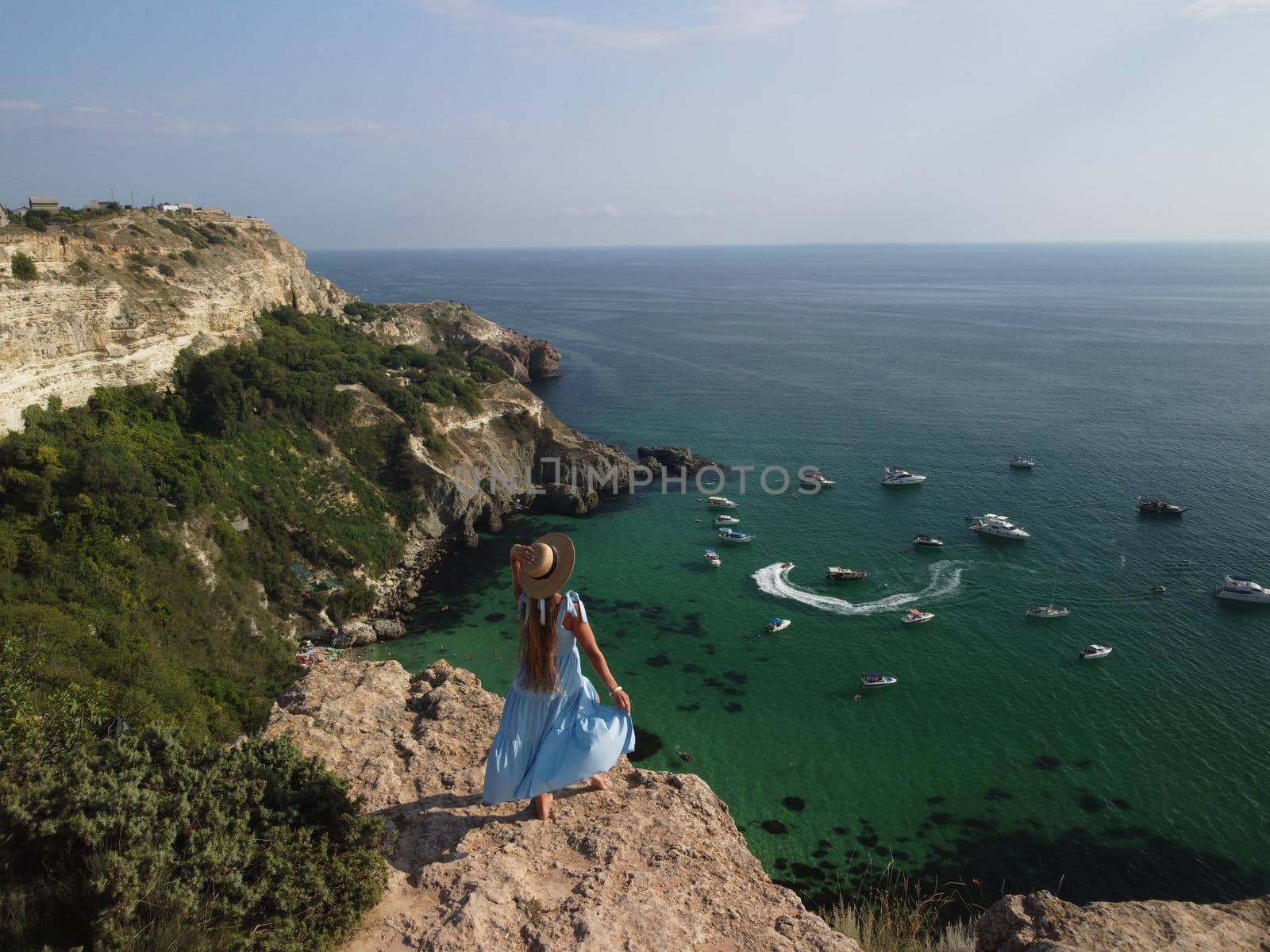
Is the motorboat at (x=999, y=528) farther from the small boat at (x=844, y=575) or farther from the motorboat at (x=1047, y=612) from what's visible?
the small boat at (x=844, y=575)

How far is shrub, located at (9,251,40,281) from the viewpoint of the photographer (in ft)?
110

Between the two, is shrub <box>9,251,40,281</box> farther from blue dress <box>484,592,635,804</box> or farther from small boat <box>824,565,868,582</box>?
small boat <box>824,565,868,582</box>

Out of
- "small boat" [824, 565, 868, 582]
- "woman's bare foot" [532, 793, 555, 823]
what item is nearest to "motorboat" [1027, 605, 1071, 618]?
"small boat" [824, 565, 868, 582]

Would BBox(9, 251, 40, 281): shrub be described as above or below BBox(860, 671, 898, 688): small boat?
above

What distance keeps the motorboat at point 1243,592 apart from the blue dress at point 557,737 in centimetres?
4125

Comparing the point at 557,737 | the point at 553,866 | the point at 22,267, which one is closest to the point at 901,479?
the point at 557,737

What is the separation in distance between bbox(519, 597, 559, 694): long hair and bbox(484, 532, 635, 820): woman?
1 centimetres

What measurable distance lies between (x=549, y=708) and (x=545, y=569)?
2081 millimetres

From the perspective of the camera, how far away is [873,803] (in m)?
24.9

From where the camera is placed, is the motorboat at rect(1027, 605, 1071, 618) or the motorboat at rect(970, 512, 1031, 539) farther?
the motorboat at rect(970, 512, 1031, 539)

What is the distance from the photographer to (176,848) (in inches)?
298

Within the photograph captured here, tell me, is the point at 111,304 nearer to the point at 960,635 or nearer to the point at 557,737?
the point at 557,737

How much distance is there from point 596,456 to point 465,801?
153ft

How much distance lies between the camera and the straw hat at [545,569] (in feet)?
31.3
